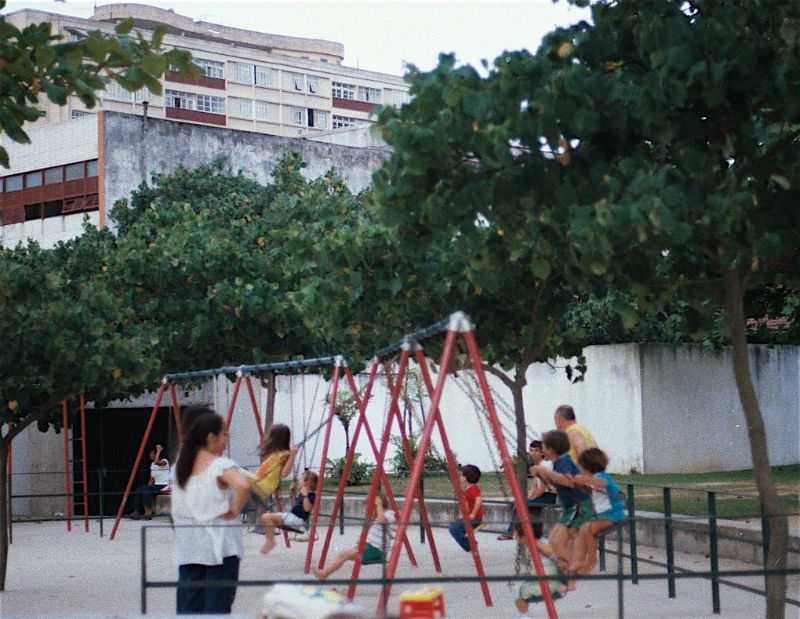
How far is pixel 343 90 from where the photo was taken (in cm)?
9900

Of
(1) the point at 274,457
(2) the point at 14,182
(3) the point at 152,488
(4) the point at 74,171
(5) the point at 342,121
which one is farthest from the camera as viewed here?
(5) the point at 342,121

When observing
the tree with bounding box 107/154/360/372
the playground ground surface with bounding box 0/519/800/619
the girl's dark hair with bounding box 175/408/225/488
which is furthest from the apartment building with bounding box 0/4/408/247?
the playground ground surface with bounding box 0/519/800/619

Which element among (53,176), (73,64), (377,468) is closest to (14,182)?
(53,176)

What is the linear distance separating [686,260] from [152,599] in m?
4.92

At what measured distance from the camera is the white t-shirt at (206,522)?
8.40 m

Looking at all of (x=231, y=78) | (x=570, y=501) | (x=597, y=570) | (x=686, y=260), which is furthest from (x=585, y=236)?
(x=231, y=78)

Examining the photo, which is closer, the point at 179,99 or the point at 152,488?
the point at 152,488

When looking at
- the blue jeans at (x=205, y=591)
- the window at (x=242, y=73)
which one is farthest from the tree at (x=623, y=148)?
the window at (x=242, y=73)

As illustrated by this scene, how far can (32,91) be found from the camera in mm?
8797

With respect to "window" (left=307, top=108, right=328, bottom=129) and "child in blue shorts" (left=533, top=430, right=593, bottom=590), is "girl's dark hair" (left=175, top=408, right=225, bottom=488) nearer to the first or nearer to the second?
"child in blue shorts" (left=533, top=430, right=593, bottom=590)

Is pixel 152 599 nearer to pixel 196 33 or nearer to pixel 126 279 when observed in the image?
pixel 126 279

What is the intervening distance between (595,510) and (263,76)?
82.0 m

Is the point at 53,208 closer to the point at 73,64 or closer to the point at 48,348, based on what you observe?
the point at 48,348

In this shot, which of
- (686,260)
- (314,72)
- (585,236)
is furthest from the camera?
(314,72)
